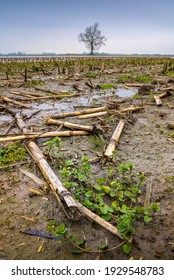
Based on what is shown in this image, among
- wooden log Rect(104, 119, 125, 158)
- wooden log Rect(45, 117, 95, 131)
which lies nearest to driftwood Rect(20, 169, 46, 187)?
wooden log Rect(104, 119, 125, 158)

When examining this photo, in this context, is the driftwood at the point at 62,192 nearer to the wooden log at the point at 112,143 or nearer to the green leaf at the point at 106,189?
the green leaf at the point at 106,189

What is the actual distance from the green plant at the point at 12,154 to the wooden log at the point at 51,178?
21 centimetres

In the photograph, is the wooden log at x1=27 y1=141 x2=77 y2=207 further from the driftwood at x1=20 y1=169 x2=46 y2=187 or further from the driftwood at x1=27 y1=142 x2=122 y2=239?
the driftwood at x1=20 y1=169 x2=46 y2=187

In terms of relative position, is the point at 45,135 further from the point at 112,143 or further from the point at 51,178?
the point at 51,178

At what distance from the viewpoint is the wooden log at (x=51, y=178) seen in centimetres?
312

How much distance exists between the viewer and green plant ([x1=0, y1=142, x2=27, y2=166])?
470cm

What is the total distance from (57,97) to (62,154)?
6067 mm

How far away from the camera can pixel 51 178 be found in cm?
371

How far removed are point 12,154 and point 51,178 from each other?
1622 mm

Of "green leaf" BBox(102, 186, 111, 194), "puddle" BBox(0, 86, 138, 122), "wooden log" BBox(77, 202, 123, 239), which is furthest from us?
"puddle" BBox(0, 86, 138, 122)

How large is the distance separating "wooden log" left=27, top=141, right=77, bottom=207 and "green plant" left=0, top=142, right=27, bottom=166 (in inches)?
8.4

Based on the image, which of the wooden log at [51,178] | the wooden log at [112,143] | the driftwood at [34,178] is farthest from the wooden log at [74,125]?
the driftwood at [34,178]

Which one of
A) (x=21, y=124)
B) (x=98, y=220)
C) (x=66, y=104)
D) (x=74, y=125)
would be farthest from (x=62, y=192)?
(x=66, y=104)

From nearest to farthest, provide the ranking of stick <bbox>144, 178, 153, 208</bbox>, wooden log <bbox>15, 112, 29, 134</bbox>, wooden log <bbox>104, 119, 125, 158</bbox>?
stick <bbox>144, 178, 153, 208</bbox>
wooden log <bbox>104, 119, 125, 158</bbox>
wooden log <bbox>15, 112, 29, 134</bbox>
